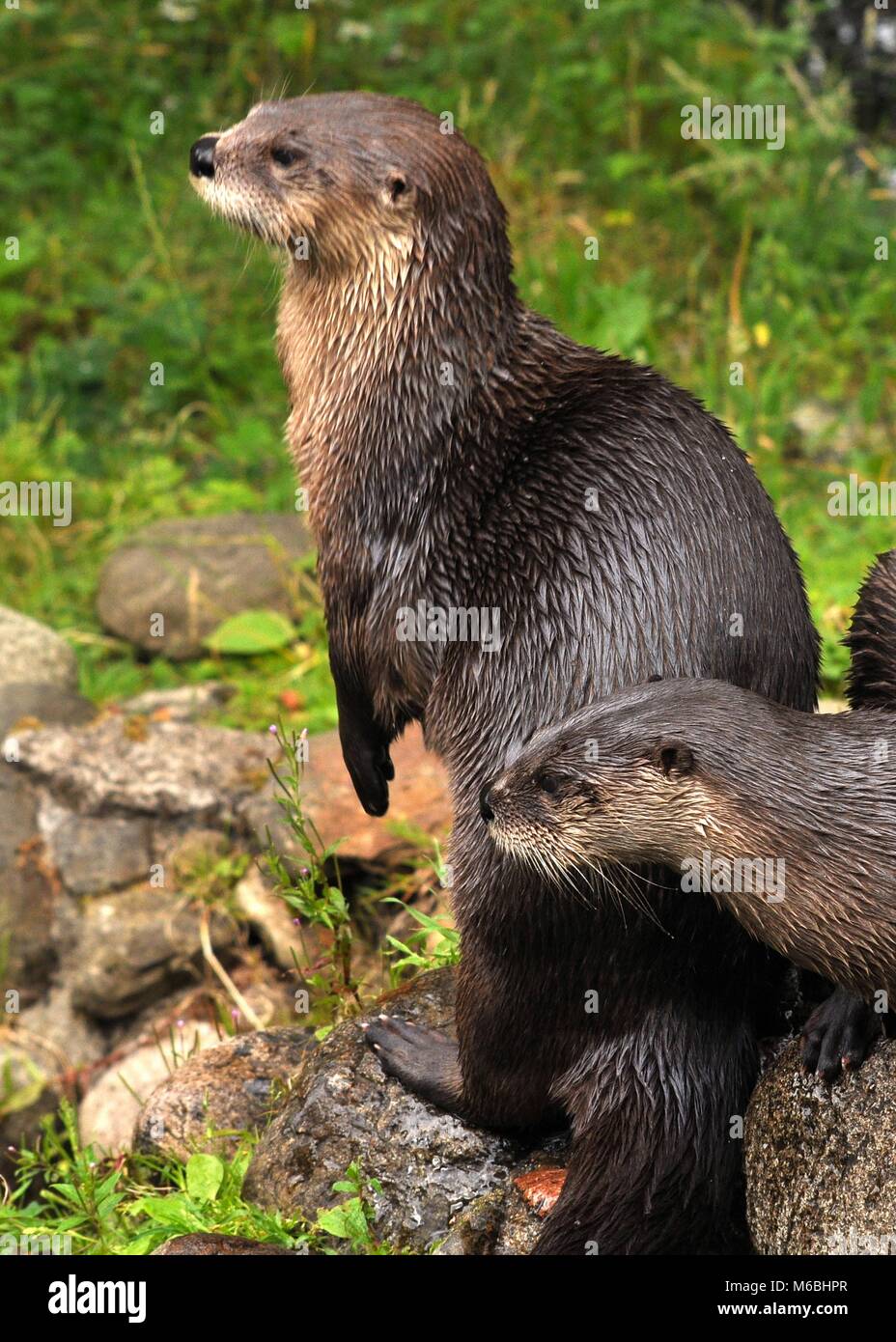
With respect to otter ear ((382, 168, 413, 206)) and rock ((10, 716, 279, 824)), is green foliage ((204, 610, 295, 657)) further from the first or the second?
otter ear ((382, 168, 413, 206))

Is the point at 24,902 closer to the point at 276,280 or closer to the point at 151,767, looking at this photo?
the point at 151,767

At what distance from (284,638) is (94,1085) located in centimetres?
164

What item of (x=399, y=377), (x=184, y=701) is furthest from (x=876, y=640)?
(x=184, y=701)

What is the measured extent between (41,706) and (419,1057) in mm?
2707

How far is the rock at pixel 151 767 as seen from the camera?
4797 millimetres

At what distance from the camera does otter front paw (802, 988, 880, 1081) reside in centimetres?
248

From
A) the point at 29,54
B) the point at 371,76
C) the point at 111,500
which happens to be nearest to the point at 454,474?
the point at 111,500

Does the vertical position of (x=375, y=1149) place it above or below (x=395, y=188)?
below

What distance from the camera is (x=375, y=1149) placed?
→ 2908 mm

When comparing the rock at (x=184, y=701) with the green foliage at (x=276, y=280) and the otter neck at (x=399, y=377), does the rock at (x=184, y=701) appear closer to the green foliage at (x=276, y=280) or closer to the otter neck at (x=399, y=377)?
the green foliage at (x=276, y=280)

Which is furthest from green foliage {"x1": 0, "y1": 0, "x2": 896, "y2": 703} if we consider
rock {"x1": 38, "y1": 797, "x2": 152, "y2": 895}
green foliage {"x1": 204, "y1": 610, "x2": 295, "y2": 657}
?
rock {"x1": 38, "y1": 797, "x2": 152, "y2": 895}

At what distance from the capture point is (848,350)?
640 centimetres

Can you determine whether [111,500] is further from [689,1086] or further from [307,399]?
[689,1086]

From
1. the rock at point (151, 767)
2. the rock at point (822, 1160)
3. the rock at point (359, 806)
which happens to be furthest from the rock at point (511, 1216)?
the rock at point (151, 767)
